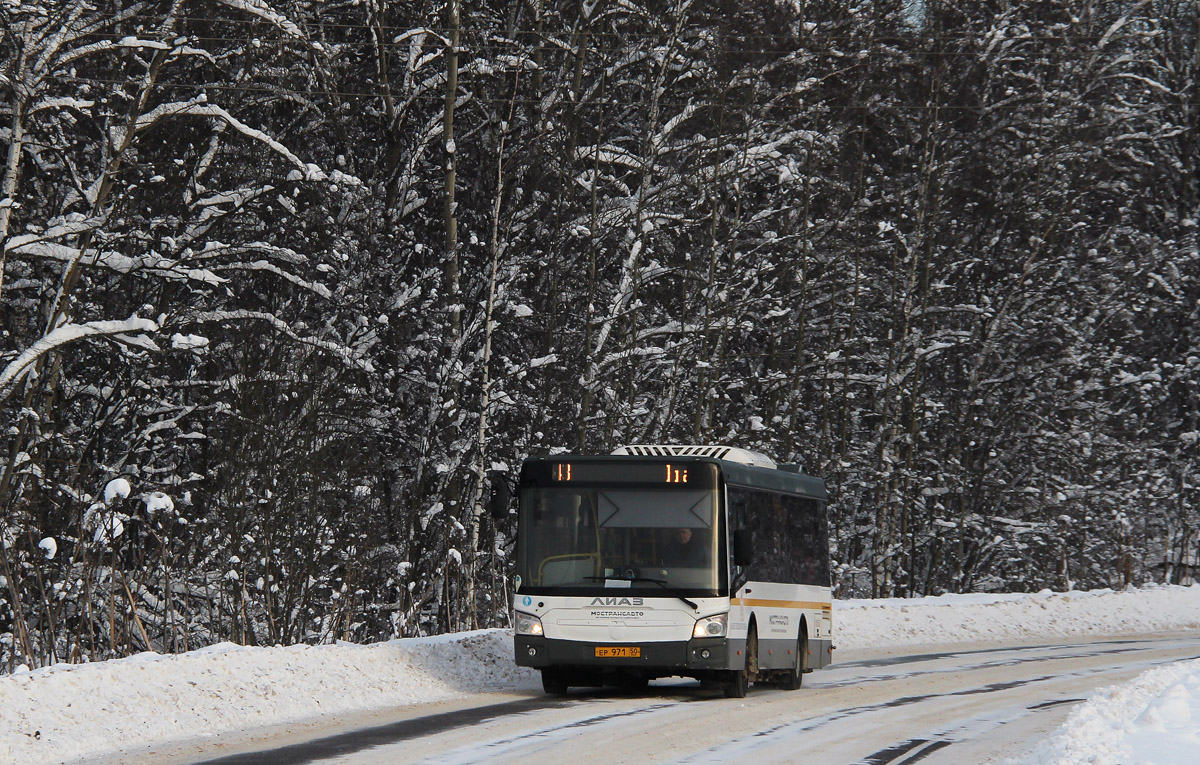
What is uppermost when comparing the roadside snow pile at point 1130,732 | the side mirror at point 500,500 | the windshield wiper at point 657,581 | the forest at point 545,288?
the forest at point 545,288

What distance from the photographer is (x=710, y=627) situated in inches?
637

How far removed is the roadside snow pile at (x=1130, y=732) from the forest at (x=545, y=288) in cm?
882

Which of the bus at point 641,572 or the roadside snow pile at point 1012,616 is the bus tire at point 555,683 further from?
the roadside snow pile at point 1012,616

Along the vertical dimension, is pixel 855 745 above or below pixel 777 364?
below

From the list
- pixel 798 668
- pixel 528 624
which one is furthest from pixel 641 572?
pixel 798 668

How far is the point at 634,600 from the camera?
53.4ft

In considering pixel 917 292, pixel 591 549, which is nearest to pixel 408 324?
pixel 591 549

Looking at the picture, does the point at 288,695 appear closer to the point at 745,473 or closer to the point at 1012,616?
the point at 745,473

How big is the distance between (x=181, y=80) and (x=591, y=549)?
12.1 metres

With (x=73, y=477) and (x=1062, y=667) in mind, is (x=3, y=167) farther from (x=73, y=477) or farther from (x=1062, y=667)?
(x=1062, y=667)

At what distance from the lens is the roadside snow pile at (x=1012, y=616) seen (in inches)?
1117

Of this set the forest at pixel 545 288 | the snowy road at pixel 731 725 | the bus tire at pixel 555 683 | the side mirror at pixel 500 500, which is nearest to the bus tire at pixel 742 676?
the snowy road at pixel 731 725

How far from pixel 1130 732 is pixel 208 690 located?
7271mm

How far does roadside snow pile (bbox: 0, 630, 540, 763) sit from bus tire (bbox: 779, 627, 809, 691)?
343 cm
